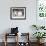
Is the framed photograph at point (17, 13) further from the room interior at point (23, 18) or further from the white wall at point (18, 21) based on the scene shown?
the white wall at point (18, 21)

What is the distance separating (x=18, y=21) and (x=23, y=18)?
263 mm

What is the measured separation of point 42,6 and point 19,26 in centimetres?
137

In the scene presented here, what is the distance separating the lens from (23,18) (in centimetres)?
673

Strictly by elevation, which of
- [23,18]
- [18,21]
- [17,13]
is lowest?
[18,21]

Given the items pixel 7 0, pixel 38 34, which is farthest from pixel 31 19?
pixel 7 0

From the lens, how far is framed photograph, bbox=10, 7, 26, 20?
264 inches

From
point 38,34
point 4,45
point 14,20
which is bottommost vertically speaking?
point 4,45

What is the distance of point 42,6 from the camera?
6.75 m

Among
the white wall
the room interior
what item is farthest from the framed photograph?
the white wall

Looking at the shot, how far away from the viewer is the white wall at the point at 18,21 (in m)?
6.70

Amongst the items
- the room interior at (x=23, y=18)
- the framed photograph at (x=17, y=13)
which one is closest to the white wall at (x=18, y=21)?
the room interior at (x=23, y=18)

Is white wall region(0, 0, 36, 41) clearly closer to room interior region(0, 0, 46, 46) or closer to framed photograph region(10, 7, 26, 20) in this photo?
room interior region(0, 0, 46, 46)

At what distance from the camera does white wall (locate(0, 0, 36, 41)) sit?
6.70 m

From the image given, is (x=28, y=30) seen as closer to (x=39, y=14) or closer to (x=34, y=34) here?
(x=34, y=34)
